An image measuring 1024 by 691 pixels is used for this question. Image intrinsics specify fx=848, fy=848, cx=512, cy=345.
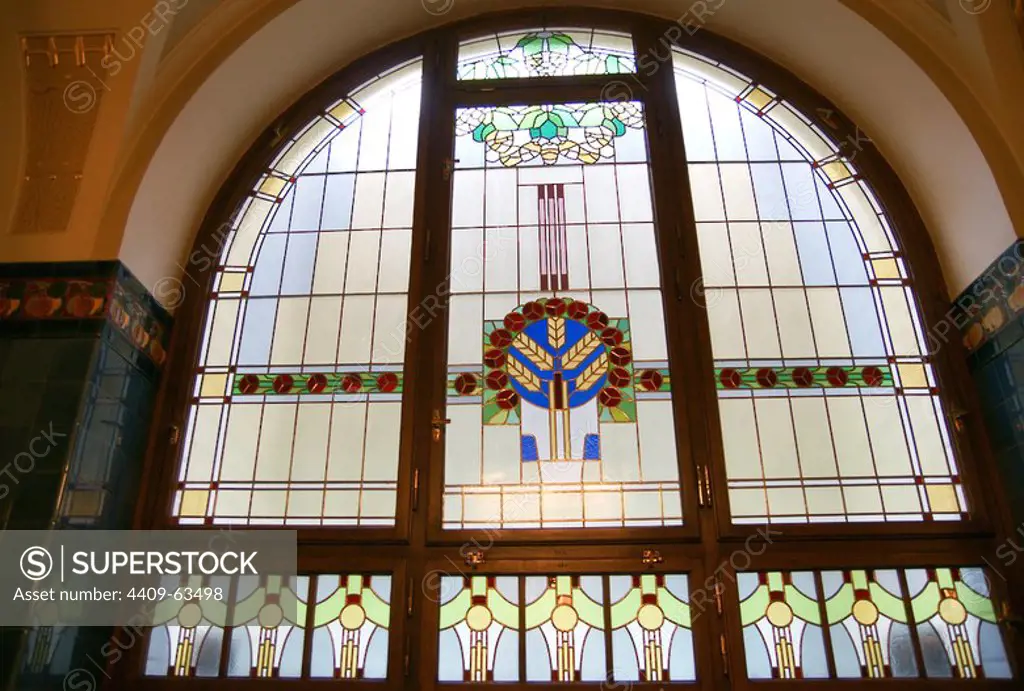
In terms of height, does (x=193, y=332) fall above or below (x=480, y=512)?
above

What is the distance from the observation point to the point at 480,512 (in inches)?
131

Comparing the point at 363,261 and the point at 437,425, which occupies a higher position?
the point at 363,261

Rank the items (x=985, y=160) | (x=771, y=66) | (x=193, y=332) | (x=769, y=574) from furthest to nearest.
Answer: (x=771, y=66)
(x=193, y=332)
(x=985, y=160)
(x=769, y=574)

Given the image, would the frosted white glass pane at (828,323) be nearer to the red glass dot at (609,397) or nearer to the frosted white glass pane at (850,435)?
the frosted white glass pane at (850,435)

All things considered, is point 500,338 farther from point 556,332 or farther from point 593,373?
point 593,373

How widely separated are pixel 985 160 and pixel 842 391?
1.09 meters

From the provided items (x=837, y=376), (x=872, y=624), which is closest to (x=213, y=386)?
(x=837, y=376)

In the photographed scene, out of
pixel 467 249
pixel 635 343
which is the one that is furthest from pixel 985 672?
pixel 467 249

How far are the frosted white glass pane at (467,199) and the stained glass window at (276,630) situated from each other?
1.65 meters

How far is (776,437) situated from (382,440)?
1.61 metres

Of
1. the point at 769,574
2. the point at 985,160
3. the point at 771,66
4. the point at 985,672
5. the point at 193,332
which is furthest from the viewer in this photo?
the point at 771,66

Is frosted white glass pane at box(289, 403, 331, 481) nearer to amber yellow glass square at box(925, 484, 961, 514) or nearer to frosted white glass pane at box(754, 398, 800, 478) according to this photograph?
frosted white glass pane at box(754, 398, 800, 478)

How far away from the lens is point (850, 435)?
3434 mm

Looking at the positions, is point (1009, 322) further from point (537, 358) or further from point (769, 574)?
point (537, 358)
